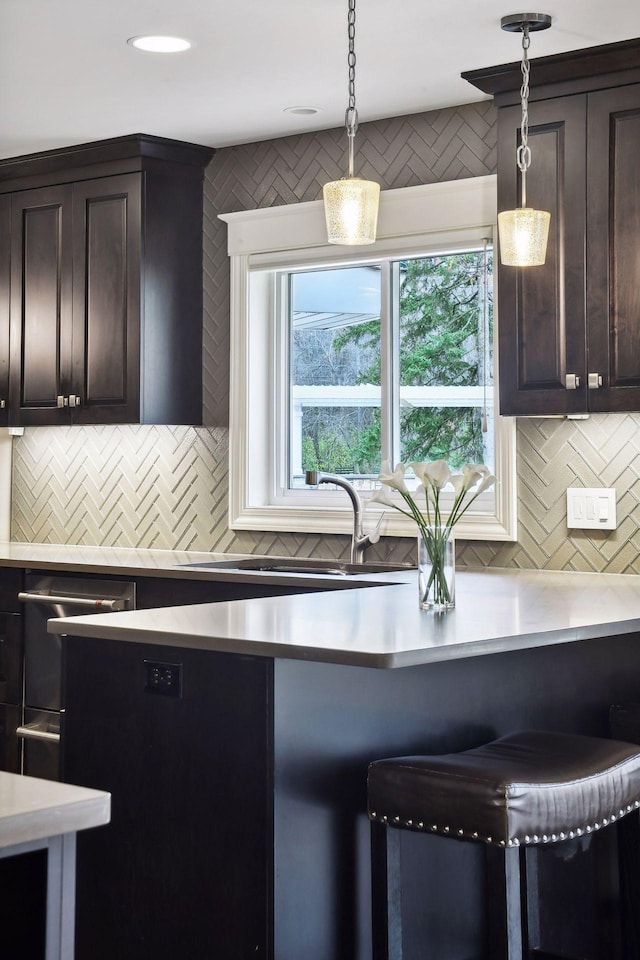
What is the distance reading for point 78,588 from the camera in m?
4.02

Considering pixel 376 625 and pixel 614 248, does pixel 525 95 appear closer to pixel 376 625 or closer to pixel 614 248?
pixel 614 248

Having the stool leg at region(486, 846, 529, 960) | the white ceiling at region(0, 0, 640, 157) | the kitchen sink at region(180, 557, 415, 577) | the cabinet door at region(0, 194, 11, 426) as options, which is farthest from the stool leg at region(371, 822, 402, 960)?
the cabinet door at region(0, 194, 11, 426)

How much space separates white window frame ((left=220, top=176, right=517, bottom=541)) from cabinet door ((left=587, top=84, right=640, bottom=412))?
521mm

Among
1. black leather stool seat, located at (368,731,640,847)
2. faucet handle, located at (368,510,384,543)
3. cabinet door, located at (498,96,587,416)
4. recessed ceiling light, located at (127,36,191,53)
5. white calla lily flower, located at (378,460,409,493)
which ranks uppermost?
recessed ceiling light, located at (127,36,191,53)

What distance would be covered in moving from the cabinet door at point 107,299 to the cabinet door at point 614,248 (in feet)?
5.72

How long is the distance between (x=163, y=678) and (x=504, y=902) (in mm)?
740

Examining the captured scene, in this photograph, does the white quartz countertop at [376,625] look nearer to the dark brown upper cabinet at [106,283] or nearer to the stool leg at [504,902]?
the stool leg at [504,902]

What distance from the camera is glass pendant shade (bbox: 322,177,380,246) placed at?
8.87 ft

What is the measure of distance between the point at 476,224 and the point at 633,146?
673 mm

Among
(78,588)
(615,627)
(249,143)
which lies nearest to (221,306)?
(249,143)

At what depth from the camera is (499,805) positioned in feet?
6.49

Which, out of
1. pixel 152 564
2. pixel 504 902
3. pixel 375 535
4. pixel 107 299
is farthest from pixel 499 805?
pixel 107 299

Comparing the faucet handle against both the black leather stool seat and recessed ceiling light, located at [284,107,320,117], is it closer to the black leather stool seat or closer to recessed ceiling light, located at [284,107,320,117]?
recessed ceiling light, located at [284,107,320,117]

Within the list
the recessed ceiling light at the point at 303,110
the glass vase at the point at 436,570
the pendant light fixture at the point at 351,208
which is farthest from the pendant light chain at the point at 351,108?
the recessed ceiling light at the point at 303,110
